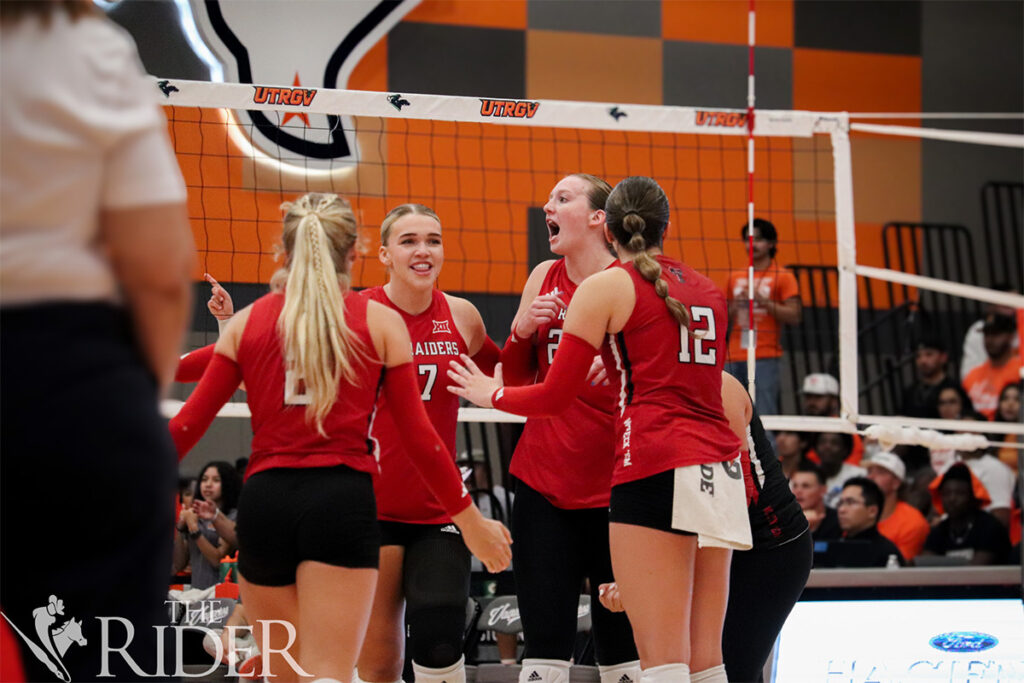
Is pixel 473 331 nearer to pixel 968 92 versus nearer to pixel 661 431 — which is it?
pixel 661 431

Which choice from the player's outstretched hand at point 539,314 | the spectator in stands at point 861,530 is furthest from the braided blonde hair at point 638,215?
the spectator in stands at point 861,530

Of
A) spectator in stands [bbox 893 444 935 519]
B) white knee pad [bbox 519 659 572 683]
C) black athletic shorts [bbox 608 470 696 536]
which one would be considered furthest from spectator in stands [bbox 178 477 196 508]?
spectator in stands [bbox 893 444 935 519]

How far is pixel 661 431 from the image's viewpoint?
3076mm

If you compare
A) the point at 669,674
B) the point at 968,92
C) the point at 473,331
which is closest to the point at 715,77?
the point at 968,92

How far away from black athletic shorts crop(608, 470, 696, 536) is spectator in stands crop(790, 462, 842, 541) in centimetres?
386

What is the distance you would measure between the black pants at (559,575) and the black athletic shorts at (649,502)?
1.73 feet

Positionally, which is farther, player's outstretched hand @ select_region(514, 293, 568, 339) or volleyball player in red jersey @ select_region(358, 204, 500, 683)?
player's outstretched hand @ select_region(514, 293, 568, 339)

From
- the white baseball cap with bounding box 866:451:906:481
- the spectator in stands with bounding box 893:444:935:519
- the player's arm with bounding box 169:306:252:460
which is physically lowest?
the spectator in stands with bounding box 893:444:935:519

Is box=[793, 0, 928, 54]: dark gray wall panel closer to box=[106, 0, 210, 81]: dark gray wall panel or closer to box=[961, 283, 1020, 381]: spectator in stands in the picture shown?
box=[961, 283, 1020, 381]: spectator in stands

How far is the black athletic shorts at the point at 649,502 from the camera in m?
3.01

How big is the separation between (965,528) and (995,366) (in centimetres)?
221

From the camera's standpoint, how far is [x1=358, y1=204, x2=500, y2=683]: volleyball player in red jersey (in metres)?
3.45

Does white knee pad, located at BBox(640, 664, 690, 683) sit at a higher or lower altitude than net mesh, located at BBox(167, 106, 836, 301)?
lower

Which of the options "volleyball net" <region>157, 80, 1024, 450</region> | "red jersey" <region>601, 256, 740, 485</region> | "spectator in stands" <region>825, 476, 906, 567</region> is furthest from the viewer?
"volleyball net" <region>157, 80, 1024, 450</region>
